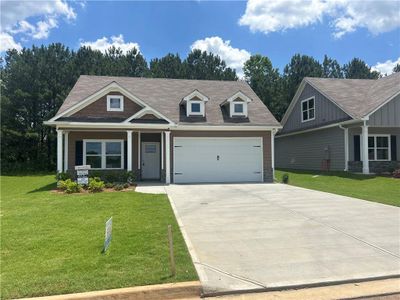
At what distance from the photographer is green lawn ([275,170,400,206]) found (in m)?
12.9

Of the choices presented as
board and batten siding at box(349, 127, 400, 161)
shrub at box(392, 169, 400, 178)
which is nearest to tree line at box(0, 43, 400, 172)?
board and batten siding at box(349, 127, 400, 161)

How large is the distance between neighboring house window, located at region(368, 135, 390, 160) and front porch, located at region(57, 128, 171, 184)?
1239cm

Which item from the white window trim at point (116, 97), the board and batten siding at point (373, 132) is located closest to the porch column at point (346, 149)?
the board and batten siding at point (373, 132)

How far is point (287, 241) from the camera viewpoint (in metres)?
6.88

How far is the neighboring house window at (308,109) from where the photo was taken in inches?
997

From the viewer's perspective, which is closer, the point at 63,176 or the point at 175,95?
the point at 63,176

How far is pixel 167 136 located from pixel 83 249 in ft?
38.4

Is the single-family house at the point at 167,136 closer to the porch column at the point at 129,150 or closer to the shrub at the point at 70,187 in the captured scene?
the porch column at the point at 129,150

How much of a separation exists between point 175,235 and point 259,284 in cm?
264

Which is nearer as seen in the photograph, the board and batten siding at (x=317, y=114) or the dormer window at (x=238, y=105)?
the dormer window at (x=238, y=105)

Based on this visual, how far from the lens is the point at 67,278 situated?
4.95 metres

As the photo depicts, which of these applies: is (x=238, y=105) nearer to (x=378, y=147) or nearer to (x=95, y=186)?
(x=378, y=147)

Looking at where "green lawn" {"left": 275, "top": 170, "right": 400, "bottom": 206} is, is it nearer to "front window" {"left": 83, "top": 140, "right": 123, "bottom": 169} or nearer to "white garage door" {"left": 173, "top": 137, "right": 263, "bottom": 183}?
"white garage door" {"left": 173, "top": 137, "right": 263, "bottom": 183}

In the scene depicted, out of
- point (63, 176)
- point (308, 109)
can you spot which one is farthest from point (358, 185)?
point (63, 176)
